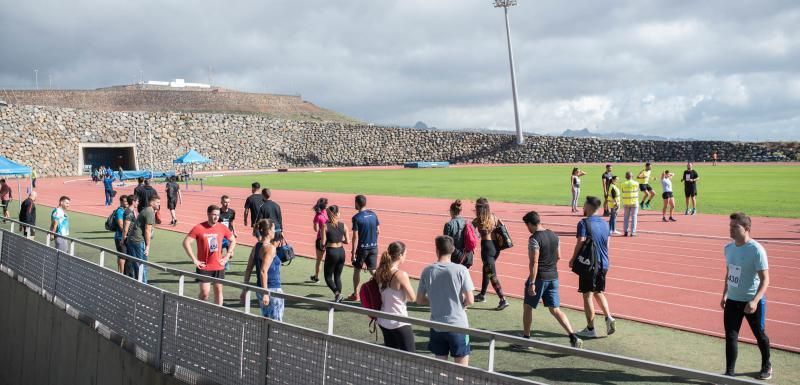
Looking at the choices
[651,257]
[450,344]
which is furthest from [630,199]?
[450,344]

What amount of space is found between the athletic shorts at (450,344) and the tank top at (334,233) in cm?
442

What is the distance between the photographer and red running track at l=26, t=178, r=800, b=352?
390 inches

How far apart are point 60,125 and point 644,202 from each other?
56449mm

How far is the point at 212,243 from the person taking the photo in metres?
9.16

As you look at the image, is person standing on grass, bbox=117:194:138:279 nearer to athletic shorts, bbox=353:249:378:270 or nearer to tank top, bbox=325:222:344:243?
tank top, bbox=325:222:344:243

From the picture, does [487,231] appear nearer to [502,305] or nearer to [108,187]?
[502,305]

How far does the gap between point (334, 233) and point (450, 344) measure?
465 cm

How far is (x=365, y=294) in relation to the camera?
643 centimetres

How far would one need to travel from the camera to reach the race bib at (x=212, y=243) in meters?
9.14

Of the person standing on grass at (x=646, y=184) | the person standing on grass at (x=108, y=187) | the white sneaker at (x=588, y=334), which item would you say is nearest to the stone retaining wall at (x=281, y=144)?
the person standing on grass at (x=108, y=187)

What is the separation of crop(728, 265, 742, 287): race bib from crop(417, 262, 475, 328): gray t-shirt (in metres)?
2.61

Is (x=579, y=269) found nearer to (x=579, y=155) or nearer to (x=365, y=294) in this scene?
(x=365, y=294)

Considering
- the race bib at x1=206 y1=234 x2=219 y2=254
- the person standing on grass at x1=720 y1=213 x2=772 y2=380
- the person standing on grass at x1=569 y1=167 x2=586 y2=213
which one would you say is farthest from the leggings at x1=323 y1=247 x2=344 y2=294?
the person standing on grass at x1=569 y1=167 x2=586 y2=213

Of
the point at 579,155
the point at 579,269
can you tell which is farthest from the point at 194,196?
the point at 579,155
